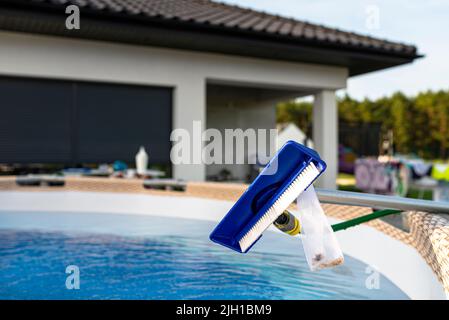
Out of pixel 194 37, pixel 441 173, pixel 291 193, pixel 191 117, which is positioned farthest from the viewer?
pixel 191 117

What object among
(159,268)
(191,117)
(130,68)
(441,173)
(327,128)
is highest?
(130,68)

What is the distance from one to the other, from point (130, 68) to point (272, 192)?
879 centimetres

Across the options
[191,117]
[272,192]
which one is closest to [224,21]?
[191,117]

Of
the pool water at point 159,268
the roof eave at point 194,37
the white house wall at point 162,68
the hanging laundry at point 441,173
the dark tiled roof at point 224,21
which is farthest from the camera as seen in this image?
the white house wall at point 162,68

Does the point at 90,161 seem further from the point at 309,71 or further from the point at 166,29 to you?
the point at 309,71

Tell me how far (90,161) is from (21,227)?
3.14 metres

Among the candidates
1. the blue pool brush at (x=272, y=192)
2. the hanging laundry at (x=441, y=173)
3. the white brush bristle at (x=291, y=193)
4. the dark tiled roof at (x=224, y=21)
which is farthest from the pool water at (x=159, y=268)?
the hanging laundry at (x=441, y=173)

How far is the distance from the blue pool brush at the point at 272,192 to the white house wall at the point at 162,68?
337 inches

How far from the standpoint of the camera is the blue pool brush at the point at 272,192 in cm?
236

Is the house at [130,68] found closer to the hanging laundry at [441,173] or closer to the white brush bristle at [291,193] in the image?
the hanging laundry at [441,173]

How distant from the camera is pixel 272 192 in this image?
242 centimetres

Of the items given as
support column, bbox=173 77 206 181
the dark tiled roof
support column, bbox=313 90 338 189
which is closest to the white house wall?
support column, bbox=173 77 206 181

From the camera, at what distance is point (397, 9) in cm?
900

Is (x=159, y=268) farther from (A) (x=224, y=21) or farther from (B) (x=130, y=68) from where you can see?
(A) (x=224, y=21)
